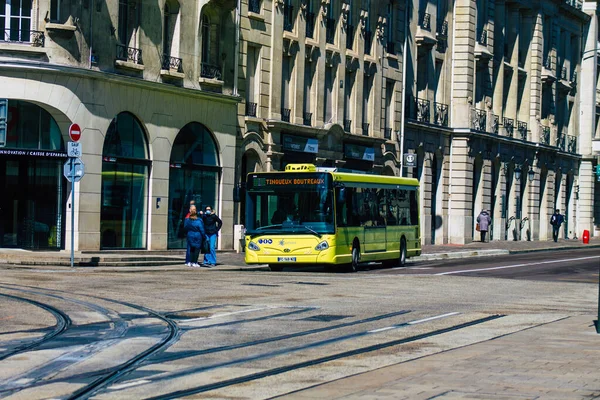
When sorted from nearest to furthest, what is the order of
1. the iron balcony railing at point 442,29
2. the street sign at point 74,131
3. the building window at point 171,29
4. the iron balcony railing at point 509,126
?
the street sign at point 74,131 < the building window at point 171,29 < the iron balcony railing at point 442,29 < the iron balcony railing at point 509,126

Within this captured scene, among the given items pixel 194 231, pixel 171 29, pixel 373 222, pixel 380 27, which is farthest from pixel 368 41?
pixel 194 231

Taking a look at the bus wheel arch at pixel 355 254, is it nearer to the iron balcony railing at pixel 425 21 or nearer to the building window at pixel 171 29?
the building window at pixel 171 29

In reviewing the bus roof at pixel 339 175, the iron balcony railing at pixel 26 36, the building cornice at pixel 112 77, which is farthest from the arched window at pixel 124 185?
the bus roof at pixel 339 175

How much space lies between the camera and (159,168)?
125 feet

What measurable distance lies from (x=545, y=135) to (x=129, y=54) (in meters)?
41.0

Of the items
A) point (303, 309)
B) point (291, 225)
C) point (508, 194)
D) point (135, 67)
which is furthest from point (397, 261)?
point (508, 194)

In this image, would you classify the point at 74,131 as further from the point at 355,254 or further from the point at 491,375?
the point at 491,375

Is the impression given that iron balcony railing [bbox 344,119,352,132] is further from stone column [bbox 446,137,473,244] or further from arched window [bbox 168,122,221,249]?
stone column [bbox 446,137,473,244]

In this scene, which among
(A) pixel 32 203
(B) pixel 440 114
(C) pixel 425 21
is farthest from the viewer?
(B) pixel 440 114

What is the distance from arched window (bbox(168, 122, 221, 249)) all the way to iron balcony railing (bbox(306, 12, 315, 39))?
25.1 ft

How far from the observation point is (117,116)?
119 ft

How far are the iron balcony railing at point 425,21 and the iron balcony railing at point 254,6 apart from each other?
1552cm

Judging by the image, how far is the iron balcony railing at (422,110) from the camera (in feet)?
187

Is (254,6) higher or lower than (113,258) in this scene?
higher
